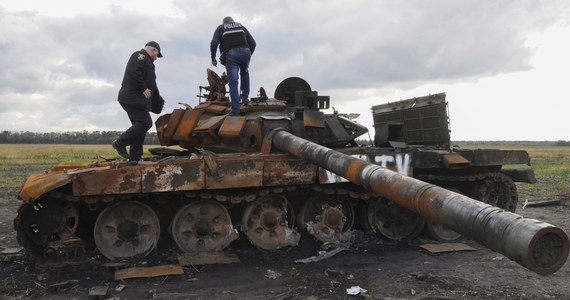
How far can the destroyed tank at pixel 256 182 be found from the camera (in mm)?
6875

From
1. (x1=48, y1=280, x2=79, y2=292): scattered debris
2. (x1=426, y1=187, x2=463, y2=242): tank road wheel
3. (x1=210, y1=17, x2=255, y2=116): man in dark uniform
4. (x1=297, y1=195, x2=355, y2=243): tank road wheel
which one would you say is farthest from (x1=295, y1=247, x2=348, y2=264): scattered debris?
(x1=210, y1=17, x2=255, y2=116): man in dark uniform

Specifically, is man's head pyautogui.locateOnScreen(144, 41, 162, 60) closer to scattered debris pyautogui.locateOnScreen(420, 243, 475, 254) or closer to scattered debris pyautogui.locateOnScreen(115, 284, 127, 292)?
scattered debris pyautogui.locateOnScreen(115, 284, 127, 292)

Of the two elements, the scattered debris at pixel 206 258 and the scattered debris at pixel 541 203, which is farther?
the scattered debris at pixel 541 203

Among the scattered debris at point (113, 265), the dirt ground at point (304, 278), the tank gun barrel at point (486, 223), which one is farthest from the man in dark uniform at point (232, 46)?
the tank gun barrel at point (486, 223)

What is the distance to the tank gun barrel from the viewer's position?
317cm

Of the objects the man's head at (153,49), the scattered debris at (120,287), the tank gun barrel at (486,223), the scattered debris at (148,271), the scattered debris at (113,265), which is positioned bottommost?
the scattered debris at (120,287)

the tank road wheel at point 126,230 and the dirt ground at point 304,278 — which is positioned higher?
the tank road wheel at point 126,230

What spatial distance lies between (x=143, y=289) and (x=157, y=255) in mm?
1548

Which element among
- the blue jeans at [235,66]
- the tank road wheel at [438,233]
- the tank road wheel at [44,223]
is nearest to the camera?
the tank road wheel at [44,223]

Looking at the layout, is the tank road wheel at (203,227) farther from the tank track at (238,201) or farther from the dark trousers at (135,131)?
the dark trousers at (135,131)

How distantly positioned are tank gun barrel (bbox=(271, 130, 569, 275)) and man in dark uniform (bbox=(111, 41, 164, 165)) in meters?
4.08

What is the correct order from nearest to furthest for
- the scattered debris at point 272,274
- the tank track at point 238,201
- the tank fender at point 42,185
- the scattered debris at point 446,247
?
the tank fender at point 42,185
the scattered debris at point 272,274
the tank track at point 238,201
the scattered debris at point 446,247

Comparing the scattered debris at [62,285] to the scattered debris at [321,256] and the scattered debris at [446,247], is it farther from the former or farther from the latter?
the scattered debris at [446,247]

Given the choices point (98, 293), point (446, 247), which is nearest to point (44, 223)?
point (98, 293)
